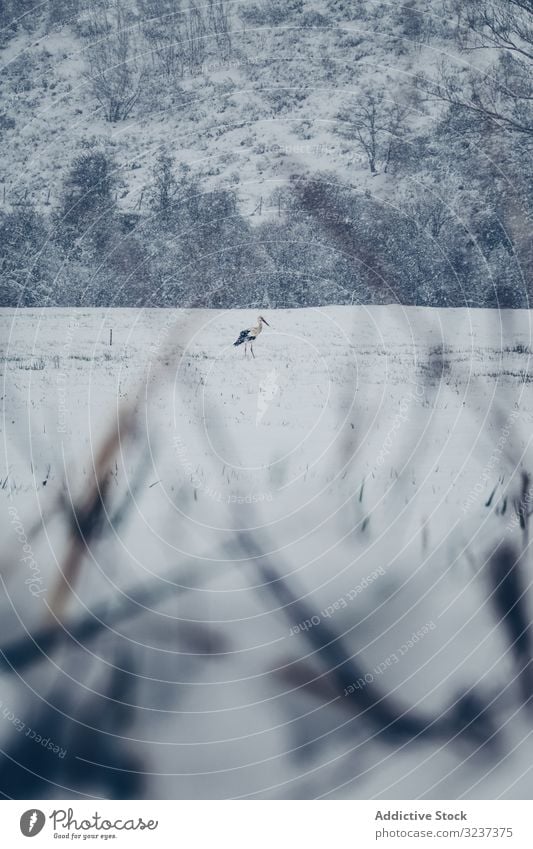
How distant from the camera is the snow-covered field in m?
3.32

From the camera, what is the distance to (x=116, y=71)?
4.29 meters

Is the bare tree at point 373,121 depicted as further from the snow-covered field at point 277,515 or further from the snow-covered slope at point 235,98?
the snow-covered field at point 277,515

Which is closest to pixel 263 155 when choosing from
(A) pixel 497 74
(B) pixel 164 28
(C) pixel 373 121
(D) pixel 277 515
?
(C) pixel 373 121

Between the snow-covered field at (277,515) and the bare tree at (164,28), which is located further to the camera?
the bare tree at (164,28)

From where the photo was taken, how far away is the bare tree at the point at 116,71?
4.27 metres

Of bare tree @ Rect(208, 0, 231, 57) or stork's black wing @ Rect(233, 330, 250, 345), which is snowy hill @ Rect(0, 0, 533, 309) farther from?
stork's black wing @ Rect(233, 330, 250, 345)

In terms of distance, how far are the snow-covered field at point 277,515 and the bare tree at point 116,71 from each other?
1.19m

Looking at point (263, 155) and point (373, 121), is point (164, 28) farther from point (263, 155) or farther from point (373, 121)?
point (373, 121)

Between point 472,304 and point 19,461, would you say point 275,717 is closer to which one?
point 19,461

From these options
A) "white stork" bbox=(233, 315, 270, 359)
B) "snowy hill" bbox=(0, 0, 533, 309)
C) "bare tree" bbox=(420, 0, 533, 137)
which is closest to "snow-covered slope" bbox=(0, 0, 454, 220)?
"snowy hill" bbox=(0, 0, 533, 309)

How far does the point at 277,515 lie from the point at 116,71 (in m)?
2.67

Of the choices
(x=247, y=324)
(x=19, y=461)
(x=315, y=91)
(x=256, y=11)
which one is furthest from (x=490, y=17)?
(x=19, y=461)

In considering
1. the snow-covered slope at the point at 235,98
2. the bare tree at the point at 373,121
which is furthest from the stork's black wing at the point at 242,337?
the bare tree at the point at 373,121

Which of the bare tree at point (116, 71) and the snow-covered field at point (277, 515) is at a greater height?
the bare tree at point (116, 71)
